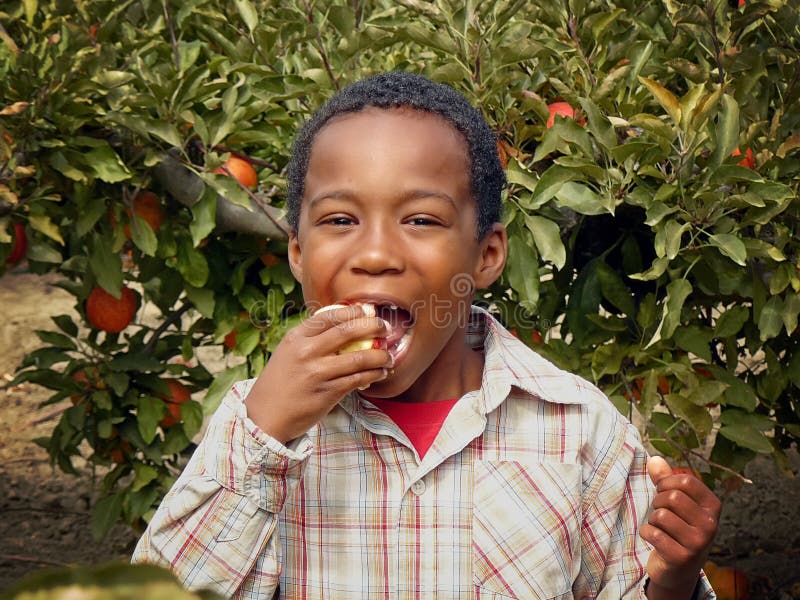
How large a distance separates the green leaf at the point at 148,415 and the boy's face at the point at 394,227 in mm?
1110

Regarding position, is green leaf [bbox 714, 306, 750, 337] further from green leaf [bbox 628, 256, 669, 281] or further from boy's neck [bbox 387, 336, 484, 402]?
boy's neck [bbox 387, 336, 484, 402]

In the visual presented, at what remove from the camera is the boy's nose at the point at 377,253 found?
1.31 metres

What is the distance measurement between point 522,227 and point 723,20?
520mm

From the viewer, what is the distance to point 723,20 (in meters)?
1.80

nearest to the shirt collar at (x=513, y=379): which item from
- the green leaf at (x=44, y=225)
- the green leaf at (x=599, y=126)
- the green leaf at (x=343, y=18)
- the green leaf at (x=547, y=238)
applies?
the green leaf at (x=547, y=238)

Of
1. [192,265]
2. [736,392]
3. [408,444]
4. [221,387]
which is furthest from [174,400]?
[736,392]

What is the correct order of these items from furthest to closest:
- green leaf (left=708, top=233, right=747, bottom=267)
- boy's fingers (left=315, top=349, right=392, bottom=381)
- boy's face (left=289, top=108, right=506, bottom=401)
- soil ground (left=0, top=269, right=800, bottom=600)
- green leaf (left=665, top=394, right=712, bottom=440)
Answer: soil ground (left=0, top=269, right=800, bottom=600), green leaf (left=665, top=394, right=712, bottom=440), green leaf (left=708, top=233, right=747, bottom=267), boy's face (left=289, top=108, right=506, bottom=401), boy's fingers (left=315, top=349, right=392, bottom=381)

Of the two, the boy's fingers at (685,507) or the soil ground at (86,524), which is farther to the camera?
the soil ground at (86,524)

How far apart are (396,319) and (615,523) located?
451mm

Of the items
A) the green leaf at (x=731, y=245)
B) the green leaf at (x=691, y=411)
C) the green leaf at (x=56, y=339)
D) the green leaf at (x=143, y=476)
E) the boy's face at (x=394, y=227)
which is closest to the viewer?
the boy's face at (x=394, y=227)

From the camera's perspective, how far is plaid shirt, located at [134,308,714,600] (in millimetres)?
1302

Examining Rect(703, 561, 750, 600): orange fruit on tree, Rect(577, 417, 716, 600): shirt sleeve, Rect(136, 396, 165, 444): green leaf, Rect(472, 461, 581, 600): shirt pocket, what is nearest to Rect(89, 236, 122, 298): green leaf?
Rect(136, 396, 165, 444): green leaf

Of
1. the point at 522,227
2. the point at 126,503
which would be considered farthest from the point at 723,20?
the point at 126,503

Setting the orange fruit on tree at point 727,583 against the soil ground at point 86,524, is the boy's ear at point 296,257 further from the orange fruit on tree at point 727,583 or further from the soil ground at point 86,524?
the orange fruit on tree at point 727,583
